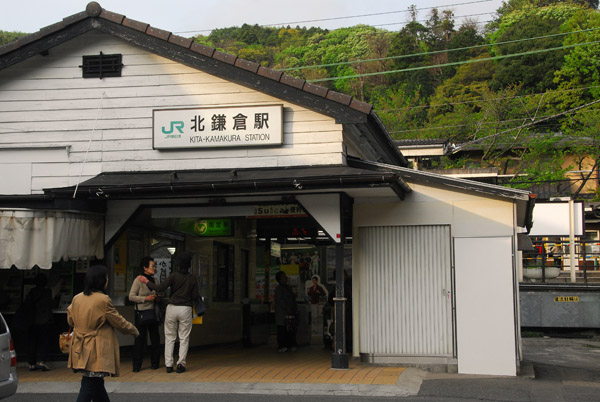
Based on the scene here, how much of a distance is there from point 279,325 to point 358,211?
367 cm

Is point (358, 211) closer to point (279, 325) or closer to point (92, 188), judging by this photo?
point (279, 325)

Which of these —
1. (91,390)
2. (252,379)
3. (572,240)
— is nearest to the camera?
(91,390)

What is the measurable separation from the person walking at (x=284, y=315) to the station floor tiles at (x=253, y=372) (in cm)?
103

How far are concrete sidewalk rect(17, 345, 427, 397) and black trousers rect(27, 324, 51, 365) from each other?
0.27 meters

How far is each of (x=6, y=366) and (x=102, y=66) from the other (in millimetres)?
6544

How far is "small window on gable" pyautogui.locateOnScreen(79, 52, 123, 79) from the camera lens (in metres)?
12.6

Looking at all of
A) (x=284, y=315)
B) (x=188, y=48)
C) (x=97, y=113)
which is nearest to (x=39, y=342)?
(x=97, y=113)

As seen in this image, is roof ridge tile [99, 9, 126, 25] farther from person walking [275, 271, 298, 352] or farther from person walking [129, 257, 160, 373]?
person walking [275, 271, 298, 352]

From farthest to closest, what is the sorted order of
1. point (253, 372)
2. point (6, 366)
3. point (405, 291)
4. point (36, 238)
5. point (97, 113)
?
point (97, 113)
point (405, 291)
point (253, 372)
point (36, 238)
point (6, 366)

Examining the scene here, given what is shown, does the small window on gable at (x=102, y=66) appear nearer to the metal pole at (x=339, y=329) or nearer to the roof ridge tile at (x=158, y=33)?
the roof ridge tile at (x=158, y=33)

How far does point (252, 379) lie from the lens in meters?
10.5

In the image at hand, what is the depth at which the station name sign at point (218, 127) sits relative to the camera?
1185cm

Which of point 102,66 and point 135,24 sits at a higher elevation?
point 135,24

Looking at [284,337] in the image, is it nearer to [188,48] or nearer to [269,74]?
[269,74]
